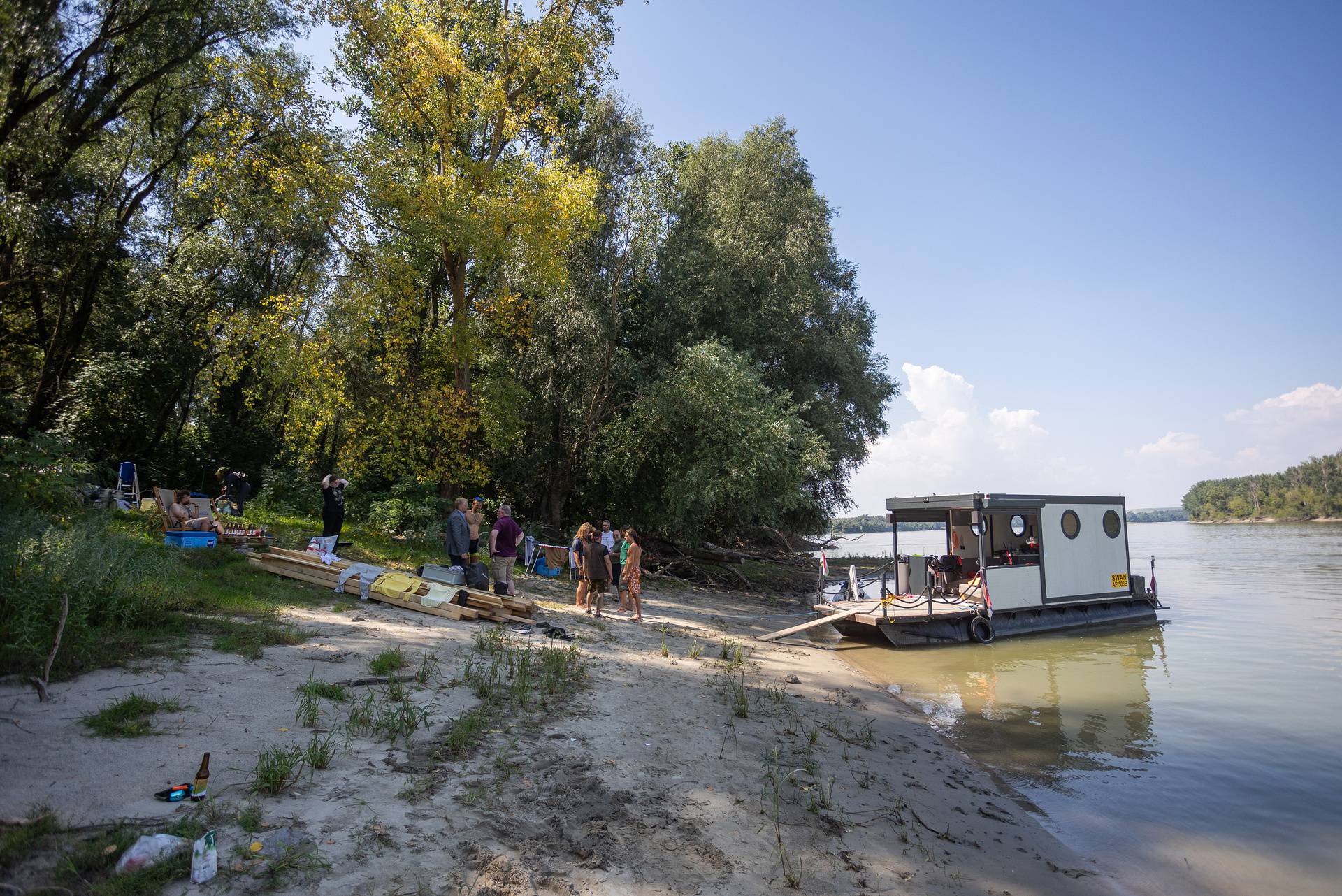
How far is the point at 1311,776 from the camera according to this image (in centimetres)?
797

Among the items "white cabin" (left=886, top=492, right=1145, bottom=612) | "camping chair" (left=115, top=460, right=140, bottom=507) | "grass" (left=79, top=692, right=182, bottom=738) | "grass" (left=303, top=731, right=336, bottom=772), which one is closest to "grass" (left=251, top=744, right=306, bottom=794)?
"grass" (left=303, top=731, right=336, bottom=772)

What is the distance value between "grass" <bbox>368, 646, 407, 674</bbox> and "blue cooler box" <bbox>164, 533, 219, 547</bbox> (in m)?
6.72

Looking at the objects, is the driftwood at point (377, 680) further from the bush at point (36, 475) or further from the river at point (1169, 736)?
the river at point (1169, 736)

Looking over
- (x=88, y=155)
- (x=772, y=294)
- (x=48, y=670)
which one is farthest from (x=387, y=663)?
(x=88, y=155)

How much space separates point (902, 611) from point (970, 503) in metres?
2.87

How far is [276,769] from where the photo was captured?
4691 mm

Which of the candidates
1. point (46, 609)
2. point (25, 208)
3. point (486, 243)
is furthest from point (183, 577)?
point (25, 208)

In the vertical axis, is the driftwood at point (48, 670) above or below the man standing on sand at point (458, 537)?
below

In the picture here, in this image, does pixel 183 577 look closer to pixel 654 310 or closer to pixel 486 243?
pixel 486 243

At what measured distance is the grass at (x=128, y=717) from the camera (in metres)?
5.13

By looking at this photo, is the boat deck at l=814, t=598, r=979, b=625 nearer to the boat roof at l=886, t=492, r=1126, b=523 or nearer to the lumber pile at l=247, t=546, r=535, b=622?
the boat roof at l=886, t=492, r=1126, b=523

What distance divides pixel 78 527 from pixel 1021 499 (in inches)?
661

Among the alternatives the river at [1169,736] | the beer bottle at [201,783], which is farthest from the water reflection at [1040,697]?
the beer bottle at [201,783]

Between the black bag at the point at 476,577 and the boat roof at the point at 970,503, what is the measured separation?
31.3ft
